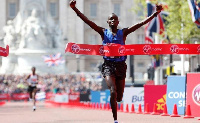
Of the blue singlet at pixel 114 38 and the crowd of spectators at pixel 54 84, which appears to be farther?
the crowd of spectators at pixel 54 84

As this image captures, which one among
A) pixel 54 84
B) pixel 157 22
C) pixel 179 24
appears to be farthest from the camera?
pixel 54 84

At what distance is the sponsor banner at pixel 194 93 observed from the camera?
2055cm

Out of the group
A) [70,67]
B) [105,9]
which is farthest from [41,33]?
[105,9]

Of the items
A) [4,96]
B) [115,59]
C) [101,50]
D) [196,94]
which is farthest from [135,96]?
[4,96]

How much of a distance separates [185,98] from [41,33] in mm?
58121

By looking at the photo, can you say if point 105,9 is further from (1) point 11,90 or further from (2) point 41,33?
(1) point 11,90

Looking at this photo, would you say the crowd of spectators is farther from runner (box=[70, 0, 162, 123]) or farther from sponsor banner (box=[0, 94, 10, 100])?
runner (box=[70, 0, 162, 123])

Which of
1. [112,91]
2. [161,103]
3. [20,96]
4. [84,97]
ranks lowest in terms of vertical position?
[20,96]

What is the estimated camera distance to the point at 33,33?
259 feet

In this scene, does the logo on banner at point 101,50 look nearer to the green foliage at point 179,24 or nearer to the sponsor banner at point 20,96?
the green foliage at point 179,24

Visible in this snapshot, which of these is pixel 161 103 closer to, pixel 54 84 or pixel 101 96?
pixel 101 96

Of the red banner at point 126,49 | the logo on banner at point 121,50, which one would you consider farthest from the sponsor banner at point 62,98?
the logo on banner at point 121,50

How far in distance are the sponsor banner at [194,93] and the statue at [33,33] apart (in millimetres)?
58006

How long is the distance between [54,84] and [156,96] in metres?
45.5
